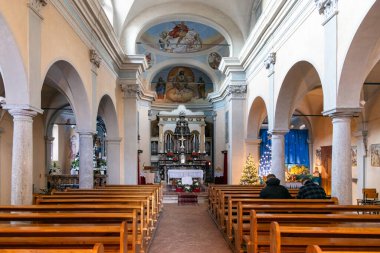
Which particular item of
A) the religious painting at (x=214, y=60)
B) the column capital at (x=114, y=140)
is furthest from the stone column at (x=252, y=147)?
Answer: the religious painting at (x=214, y=60)

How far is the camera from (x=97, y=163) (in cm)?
2134

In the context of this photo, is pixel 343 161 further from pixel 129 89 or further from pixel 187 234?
pixel 129 89

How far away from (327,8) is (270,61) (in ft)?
15.8

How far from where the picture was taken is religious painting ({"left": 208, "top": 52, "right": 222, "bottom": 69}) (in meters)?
25.5

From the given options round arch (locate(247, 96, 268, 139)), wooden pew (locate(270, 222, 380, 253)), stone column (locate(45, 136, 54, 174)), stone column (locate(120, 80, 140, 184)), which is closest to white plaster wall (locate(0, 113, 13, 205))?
stone column (locate(45, 136, 54, 174))

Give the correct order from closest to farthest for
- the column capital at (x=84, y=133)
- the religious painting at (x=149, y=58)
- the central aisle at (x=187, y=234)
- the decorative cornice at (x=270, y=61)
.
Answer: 1. the central aisle at (x=187, y=234)
2. the column capital at (x=84, y=133)
3. the decorative cornice at (x=270, y=61)
4. the religious painting at (x=149, y=58)

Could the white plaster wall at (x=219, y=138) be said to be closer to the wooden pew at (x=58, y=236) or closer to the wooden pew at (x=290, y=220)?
the wooden pew at (x=290, y=220)

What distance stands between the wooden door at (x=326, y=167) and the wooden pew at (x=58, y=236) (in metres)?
16.4

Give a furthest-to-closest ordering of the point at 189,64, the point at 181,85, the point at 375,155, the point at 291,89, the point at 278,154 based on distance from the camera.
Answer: the point at 181,85 → the point at 189,64 → the point at 375,155 → the point at 278,154 → the point at 291,89

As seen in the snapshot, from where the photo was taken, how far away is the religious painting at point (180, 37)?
2392 centimetres

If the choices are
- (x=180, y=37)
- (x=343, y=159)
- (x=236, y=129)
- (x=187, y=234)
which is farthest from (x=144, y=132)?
(x=343, y=159)

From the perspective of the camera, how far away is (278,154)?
12539 mm

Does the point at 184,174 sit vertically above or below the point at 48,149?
below

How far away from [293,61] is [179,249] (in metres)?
6.04
